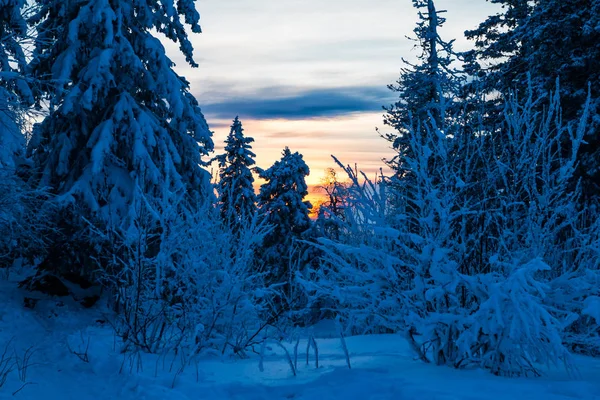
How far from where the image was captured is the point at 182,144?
1452 cm

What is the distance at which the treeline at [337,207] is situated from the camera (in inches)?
234

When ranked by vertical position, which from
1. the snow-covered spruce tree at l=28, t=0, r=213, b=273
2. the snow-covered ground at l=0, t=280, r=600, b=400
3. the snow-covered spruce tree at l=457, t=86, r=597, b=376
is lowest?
the snow-covered ground at l=0, t=280, r=600, b=400

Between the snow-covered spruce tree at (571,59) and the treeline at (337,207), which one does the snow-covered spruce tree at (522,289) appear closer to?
the treeline at (337,207)

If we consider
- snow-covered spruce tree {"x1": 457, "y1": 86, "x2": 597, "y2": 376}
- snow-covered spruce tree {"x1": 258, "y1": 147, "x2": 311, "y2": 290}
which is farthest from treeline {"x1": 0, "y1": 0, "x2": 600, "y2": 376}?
snow-covered spruce tree {"x1": 258, "y1": 147, "x2": 311, "y2": 290}

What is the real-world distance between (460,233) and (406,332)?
1.39 metres

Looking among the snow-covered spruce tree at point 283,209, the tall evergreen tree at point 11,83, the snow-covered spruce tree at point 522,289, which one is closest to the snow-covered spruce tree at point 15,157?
the tall evergreen tree at point 11,83

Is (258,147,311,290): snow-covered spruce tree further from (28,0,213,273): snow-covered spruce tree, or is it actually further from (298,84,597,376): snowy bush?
(298,84,597,376): snowy bush

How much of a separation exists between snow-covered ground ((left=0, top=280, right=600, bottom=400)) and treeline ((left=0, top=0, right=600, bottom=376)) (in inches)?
15.3

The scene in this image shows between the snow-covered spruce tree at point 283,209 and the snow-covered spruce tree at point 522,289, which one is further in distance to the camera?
the snow-covered spruce tree at point 283,209

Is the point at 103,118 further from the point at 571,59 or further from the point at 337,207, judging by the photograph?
the point at 571,59

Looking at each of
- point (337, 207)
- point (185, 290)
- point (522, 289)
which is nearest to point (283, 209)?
point (337, 207)

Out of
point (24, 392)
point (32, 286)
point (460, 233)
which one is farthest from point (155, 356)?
point (32, 286)

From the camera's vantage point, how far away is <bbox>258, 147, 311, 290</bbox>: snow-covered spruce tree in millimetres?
26938

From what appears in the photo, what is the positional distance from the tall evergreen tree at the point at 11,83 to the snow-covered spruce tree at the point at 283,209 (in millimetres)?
14975
